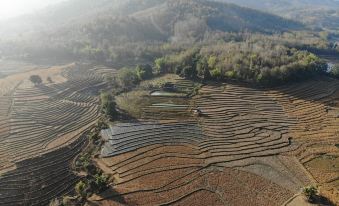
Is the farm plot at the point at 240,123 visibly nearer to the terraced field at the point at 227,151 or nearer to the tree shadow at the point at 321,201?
the terraced field at the point at 227,151

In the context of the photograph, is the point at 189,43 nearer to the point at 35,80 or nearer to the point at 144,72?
the point at 144,72

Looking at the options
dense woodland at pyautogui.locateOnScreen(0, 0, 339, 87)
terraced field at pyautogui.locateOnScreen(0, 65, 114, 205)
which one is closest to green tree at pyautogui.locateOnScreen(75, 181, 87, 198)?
terraced field at pyautogui.locateOnScreen(0, 65, 114, 205)

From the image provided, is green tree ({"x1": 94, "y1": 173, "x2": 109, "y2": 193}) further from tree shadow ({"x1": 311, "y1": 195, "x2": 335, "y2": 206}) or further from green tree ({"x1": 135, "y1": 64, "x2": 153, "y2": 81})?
green tree ({"x1": 135, "y1": 64, "x2": 153, "y2": 81})

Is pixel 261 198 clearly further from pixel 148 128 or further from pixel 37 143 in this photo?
pixel 37 143

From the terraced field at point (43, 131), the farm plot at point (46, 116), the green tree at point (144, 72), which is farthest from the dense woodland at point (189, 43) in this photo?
the terraced field at point (43, 131)

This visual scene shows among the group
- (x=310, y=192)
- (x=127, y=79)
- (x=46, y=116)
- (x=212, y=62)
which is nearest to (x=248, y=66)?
(x=212, y=62)

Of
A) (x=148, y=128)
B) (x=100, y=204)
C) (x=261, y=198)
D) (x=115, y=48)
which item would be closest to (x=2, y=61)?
(x=115, y=48)
